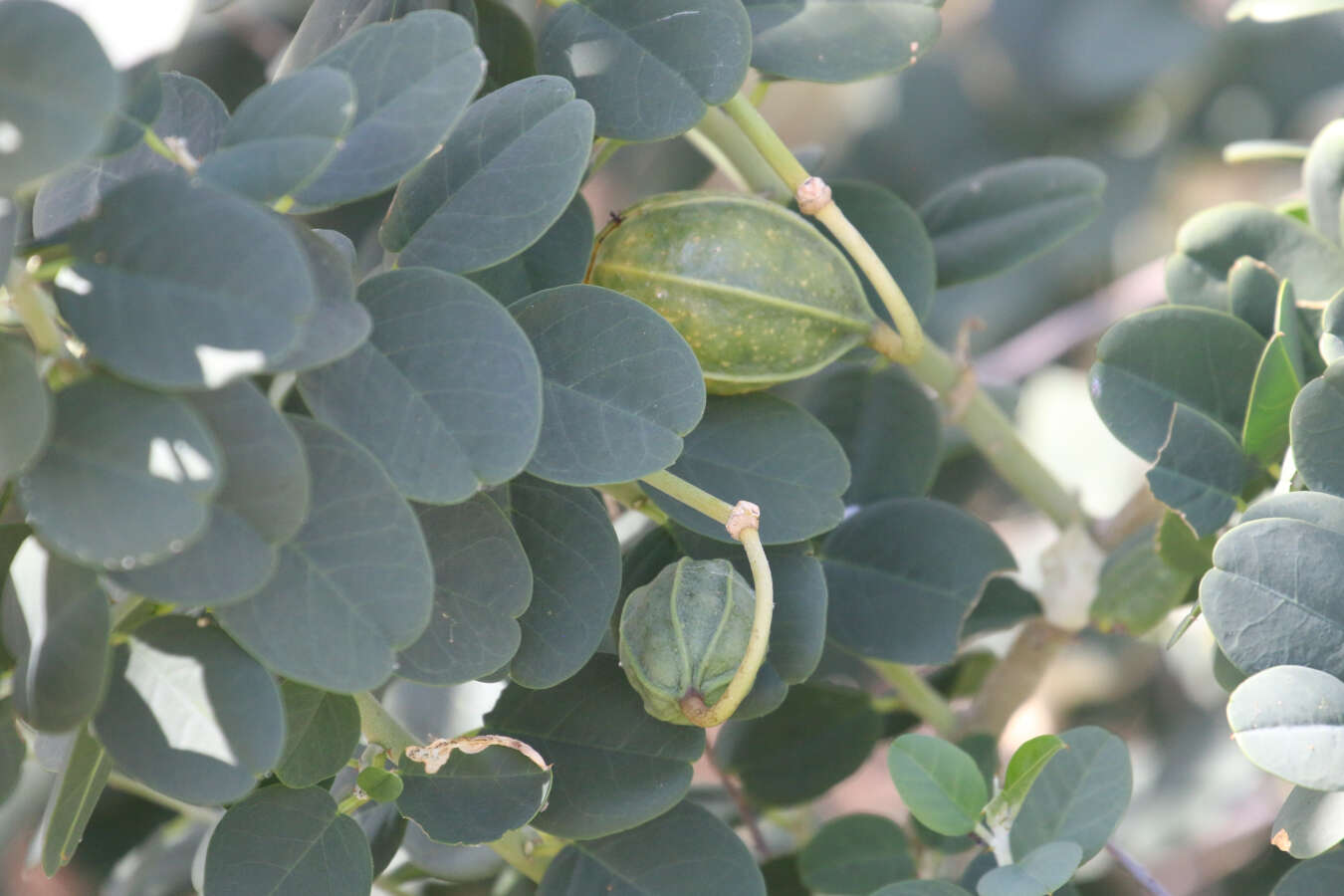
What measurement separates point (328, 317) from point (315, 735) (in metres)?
0.26

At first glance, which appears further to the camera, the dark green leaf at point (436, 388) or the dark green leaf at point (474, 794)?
the dark green leaf at point (474, 794)

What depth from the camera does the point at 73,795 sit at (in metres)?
0.61

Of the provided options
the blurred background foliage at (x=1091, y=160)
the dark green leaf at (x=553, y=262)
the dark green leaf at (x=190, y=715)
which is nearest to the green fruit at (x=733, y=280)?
the dark green leaf at (x=553, y=262)

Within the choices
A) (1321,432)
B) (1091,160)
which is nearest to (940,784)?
(1321,432)

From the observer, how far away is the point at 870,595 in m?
0.89

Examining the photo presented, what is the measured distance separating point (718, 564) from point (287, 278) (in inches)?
11.9

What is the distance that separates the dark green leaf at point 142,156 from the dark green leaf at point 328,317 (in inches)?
7.5

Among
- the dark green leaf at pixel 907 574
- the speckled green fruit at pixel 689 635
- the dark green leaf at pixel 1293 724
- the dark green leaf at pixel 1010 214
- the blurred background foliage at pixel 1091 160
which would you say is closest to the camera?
the dark green leaf at pixel 1293 724

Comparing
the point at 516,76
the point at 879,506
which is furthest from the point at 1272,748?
the point at 516,76

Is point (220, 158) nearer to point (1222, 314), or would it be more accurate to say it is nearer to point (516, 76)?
point (516, 76)

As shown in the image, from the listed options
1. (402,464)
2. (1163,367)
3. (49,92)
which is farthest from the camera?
(1163,367)

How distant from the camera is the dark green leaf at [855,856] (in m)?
0.92

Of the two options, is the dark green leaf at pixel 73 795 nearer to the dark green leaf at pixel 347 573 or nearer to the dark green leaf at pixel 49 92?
the dark green leaf at pixel 347 573

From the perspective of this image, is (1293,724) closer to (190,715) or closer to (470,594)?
(470,594)
